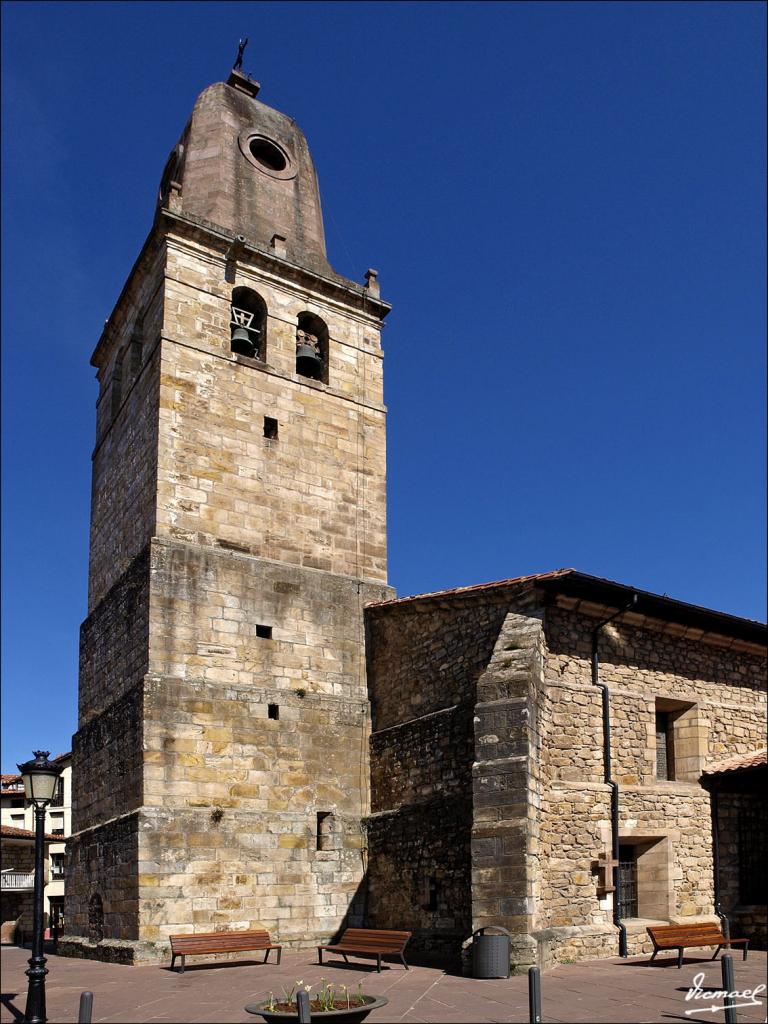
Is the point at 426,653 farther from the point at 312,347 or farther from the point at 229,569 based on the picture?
the point at 312,347

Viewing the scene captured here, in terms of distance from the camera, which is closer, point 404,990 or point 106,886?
point 404,990

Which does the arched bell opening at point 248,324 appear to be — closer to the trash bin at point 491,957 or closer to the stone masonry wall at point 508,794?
the stone masonry wall at point 508,794

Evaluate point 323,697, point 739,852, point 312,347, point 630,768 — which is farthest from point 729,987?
point 312,347

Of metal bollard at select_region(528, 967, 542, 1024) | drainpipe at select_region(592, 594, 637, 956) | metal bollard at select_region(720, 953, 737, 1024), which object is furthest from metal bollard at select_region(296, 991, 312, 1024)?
drainpipe at select_region(592, 594, 637, 956)

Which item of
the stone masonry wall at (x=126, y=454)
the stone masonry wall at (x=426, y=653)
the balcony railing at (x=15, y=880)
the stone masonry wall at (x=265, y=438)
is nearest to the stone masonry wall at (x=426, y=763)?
the stone masonry wall at (x=426, y=653)

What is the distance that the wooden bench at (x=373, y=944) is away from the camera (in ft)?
40.3

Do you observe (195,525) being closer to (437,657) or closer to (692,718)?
(437,657)

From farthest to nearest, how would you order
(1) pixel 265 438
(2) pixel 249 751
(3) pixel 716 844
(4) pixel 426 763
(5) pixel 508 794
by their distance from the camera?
(1) pixel 265 438 < (2) pixel 249 751 < (4) pixel 426 763 < (3) pixel 716 844 < (5) pixel 508 794

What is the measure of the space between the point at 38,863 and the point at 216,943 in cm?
416

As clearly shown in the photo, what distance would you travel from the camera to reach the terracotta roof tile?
575 inches

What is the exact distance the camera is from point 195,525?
16375 mm

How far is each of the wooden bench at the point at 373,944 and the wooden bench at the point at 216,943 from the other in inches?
37.1

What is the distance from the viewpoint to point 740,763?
15.1m

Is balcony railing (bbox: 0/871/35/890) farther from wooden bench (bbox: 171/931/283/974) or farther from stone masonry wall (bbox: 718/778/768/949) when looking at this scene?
stone masonry wall (bbox: 718/778/768/949)
